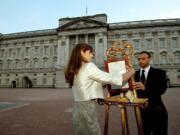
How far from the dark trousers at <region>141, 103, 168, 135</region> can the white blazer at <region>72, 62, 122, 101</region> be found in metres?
1.65

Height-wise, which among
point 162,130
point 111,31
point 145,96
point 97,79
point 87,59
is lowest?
point 162,130

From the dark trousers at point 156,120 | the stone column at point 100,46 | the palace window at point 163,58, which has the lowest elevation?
the dark trousers at point 156,120

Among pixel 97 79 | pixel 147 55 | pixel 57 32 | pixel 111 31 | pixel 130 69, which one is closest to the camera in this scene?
pixel 97 79

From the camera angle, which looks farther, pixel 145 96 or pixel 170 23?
pixel 170 23

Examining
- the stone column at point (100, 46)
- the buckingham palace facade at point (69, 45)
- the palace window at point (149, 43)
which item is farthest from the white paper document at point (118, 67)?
the palace window at point (149, 43)

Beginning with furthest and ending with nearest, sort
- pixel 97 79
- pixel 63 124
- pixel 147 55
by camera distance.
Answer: pixel 63 124 → pixel 147 55 → pixel 97 79

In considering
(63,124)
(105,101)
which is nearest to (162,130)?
(105,101)

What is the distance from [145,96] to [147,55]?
89cm

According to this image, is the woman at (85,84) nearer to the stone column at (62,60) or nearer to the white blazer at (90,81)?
the white blazer at (90,81)

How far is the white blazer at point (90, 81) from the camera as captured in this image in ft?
8.34

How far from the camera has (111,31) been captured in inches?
1780

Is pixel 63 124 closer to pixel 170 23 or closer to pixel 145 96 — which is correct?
pixel 145 96

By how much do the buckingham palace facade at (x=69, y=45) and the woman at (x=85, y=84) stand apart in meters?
40.5

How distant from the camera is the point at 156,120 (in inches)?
149
